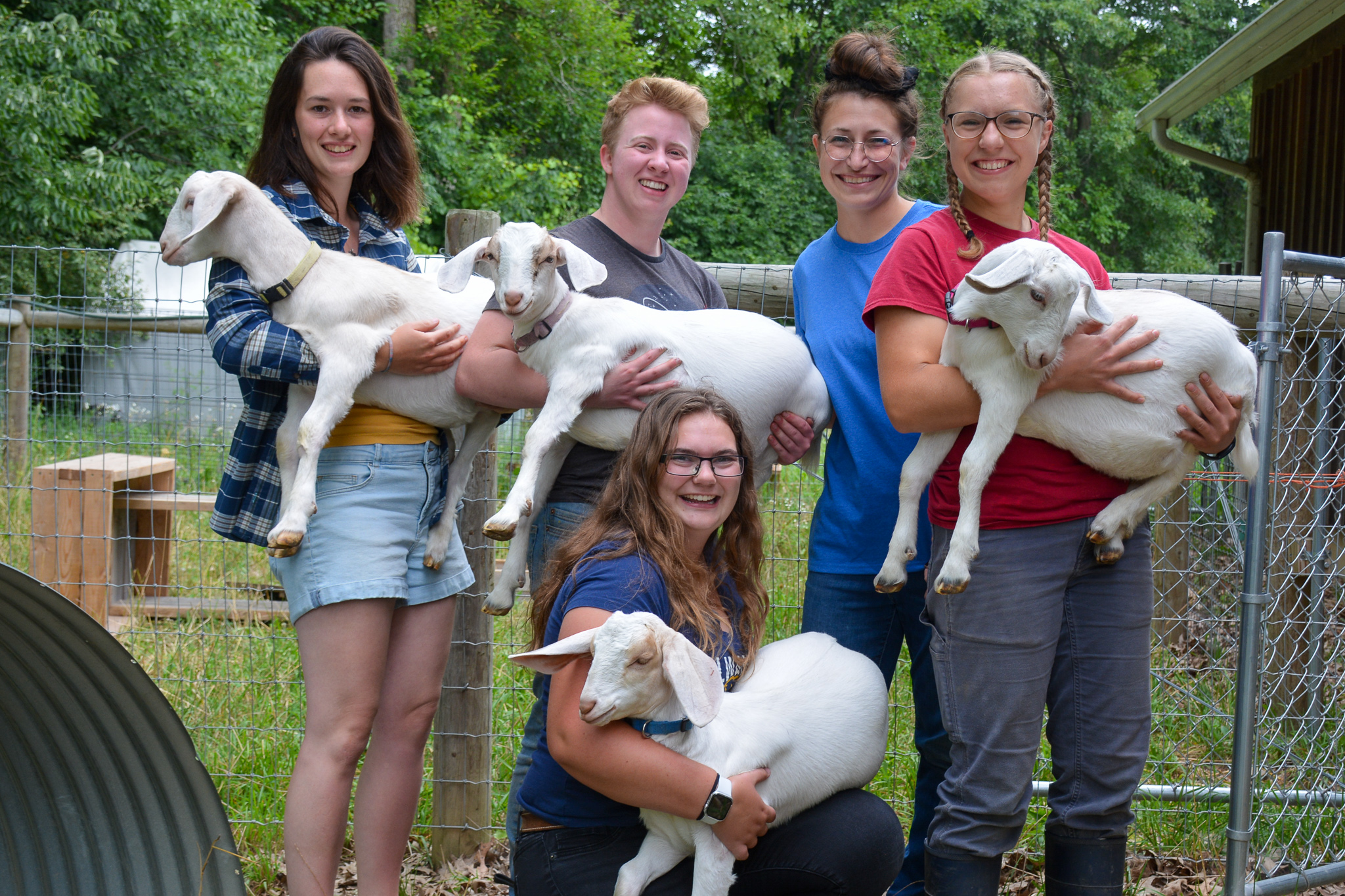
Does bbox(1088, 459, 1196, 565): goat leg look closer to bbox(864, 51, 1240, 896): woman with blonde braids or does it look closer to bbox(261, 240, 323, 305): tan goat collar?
bbox(864, 51, 1240, 896): woman with blonde braids

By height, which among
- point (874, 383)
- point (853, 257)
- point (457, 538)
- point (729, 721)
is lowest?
point (729, 721)

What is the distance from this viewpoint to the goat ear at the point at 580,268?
2371 mm

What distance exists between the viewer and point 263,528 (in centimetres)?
246

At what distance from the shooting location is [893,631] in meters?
2.68

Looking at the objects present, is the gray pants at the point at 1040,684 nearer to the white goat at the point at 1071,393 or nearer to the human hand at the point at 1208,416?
the white goat at the point at 1071,393

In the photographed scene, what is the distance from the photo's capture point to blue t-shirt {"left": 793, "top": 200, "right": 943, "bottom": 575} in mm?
2576

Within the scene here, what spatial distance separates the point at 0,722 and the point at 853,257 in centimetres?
241

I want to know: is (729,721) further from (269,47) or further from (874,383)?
(269,47)

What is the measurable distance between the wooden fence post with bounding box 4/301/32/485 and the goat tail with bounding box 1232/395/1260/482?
486 cm

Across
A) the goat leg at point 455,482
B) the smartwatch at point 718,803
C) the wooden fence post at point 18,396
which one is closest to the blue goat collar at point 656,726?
the smartwatch at point 718,803

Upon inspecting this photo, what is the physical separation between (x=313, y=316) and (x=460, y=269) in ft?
1.11

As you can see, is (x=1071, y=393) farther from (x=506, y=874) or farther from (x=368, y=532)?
(x=506, y=874)

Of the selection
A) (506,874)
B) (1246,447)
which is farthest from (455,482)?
(1246,447)

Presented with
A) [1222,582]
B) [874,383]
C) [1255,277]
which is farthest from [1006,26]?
[874,383]
